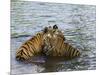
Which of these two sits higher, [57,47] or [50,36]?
[50,36]

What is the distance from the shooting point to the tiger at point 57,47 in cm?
241

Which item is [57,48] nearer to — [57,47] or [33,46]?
[57,47]

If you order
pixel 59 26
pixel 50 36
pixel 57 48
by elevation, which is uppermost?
pixel 59 26

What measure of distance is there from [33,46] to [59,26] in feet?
1.21

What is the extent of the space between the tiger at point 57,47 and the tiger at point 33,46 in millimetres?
40

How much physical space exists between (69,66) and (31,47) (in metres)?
0.48

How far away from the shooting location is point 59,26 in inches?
97.1

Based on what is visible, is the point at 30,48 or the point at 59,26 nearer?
the point at 30,48

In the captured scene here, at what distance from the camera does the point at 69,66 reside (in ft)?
8.15

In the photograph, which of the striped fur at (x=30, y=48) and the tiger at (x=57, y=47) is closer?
the striped fur at (x=30, y=48)

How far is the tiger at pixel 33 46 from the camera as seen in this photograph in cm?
231

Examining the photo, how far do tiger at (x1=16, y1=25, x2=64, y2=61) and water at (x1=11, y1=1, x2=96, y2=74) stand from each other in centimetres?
4

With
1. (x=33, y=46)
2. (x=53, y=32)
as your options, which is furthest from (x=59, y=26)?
(x=33, y=46)

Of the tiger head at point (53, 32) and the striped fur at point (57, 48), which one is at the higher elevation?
the tiger head at point (53, 32)
